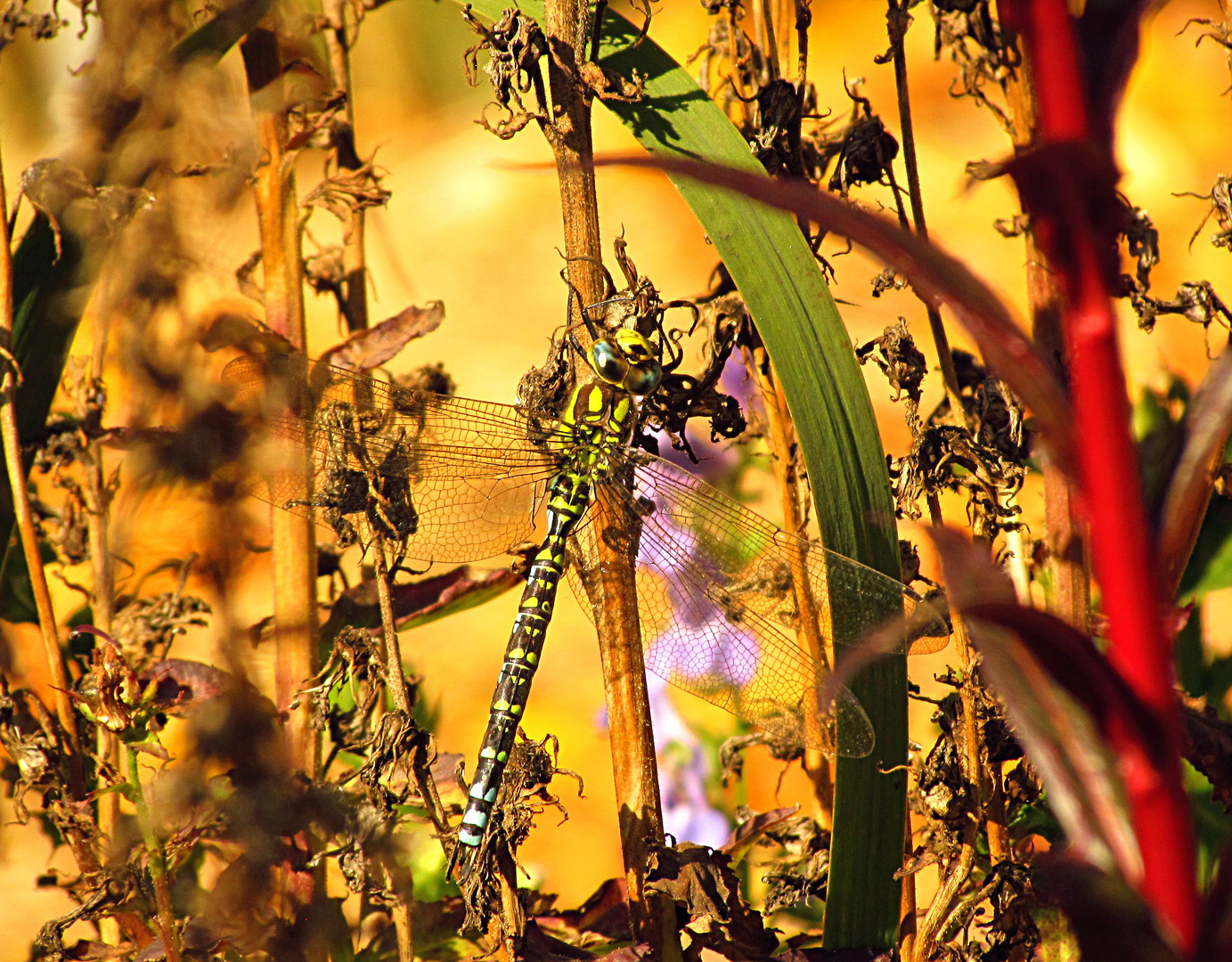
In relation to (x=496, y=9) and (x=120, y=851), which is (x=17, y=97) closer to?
(x=496, y=9)

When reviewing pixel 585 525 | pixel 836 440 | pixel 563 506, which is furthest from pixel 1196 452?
pixel 563 506

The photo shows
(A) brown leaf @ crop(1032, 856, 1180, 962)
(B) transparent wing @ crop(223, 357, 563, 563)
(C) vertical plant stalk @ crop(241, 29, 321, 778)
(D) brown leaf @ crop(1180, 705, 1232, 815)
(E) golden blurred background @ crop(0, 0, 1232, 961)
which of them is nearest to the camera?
(A) brown leaf @ crop(1032, 856, 1180, 962)

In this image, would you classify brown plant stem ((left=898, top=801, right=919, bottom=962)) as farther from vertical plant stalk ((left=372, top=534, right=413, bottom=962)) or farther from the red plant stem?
the red plant stem

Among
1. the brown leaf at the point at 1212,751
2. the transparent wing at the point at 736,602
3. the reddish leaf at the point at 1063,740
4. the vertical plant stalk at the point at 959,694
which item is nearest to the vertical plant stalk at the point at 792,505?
the transparent wing at the point at 736,602

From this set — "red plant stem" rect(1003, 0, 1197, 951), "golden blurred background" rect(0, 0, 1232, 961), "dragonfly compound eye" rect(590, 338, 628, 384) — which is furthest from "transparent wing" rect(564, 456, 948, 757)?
"golden blurred background" rect(0, 0, 1232, 961)

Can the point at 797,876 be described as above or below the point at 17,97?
below

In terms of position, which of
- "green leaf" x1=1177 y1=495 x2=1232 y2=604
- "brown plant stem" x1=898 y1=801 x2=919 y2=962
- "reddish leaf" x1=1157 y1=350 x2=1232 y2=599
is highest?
"green leaf" x1=1177 y1=495 x2=1232 y2=604

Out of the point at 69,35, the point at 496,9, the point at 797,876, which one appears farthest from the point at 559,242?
the point at 797,876
